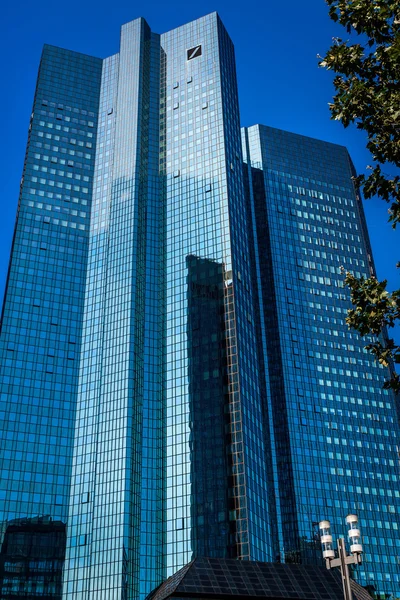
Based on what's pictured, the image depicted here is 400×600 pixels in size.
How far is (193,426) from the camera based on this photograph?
114 m

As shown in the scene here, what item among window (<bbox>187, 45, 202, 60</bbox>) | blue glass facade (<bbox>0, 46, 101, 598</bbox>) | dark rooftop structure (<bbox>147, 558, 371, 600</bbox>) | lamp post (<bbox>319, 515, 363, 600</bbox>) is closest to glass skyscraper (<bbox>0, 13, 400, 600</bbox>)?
blue glass facade (<bbox>0, 46, 101, 598</bbox>)

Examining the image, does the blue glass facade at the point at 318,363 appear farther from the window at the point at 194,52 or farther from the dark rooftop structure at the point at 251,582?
the dark rooftop structure at the point at 251,582

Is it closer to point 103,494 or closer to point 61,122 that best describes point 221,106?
point 61,122

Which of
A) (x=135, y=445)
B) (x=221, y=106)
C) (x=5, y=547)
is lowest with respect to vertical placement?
(x=5, y=547)

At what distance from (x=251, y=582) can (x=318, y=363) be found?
333 ft

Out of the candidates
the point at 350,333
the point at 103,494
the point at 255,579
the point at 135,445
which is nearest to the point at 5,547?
the point at 103,494

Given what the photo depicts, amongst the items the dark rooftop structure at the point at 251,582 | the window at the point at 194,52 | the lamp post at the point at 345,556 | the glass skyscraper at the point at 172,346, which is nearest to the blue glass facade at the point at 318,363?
the glass skyscraper at the point at 172,346

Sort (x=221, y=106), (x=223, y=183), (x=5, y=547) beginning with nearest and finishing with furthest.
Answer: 1. (x=5, y=547)
2. (x=223, y=183)
3. (x=221, y=106)

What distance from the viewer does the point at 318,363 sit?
6053 inches

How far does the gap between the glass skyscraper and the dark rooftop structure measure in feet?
138

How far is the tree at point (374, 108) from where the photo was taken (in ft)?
90.2

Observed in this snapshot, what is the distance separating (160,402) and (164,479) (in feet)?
44.3

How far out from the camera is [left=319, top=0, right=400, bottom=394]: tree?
27500 millimetres

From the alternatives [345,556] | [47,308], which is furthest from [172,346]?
[345,556]
